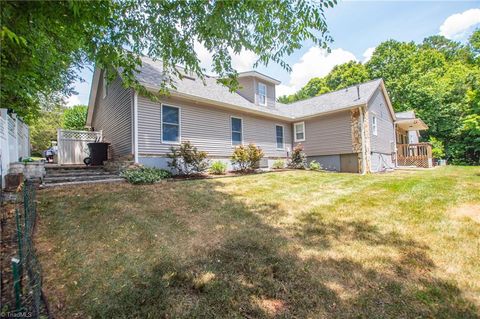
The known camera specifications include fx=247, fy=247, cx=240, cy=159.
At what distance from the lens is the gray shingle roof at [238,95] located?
10.4m

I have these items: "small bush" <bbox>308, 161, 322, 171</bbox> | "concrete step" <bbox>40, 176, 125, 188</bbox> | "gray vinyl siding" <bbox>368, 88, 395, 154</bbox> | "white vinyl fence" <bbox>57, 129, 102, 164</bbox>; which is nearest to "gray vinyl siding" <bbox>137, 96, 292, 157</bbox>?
"concrete step" <bbox>40, 176, 125, 188</bbox>

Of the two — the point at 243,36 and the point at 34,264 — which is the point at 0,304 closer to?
the point at 34,264

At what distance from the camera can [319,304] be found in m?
2.43

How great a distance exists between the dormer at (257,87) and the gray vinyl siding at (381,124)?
577 cm

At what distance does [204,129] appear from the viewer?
11.1 metres

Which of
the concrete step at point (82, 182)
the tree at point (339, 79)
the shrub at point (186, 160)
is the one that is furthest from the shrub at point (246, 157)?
the tree at point (339, 79)

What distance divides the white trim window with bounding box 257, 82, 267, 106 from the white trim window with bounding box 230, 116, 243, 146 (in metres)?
2.64

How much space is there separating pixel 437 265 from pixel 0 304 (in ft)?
15.4

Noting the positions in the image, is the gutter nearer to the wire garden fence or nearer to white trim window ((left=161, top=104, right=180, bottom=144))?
white trim window ((left=161, top=104, right=180, bottom=144))

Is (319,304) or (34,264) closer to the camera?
(319,304)

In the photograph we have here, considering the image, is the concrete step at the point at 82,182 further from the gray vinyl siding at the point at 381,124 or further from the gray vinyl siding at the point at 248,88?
the gray vinyl siding at the point at 381,124

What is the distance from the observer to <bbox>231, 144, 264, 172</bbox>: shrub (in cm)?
1106

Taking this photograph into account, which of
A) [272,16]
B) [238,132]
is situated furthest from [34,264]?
[238,132]

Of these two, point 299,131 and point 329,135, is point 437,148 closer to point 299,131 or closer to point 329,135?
point 329,135
